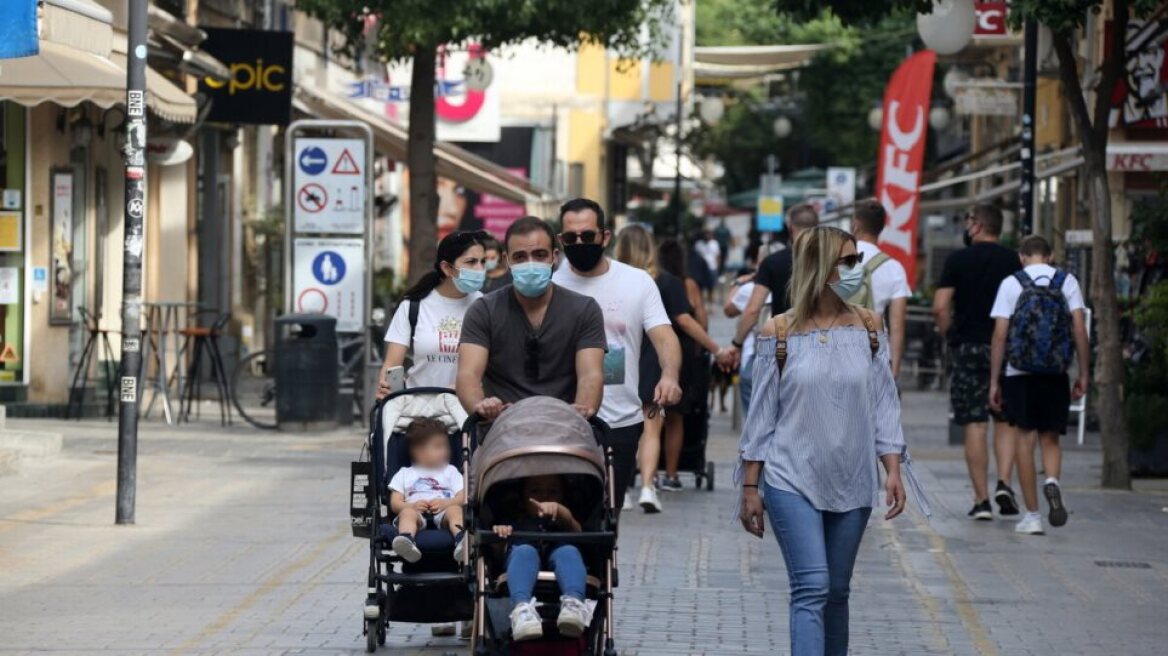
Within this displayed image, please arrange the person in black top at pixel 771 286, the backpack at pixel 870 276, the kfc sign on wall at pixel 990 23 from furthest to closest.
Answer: the kfc sign on wall at pixel 990 23, the person in black top at pixel 771 286, the backpack at pixel 870 276

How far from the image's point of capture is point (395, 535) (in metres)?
8.46

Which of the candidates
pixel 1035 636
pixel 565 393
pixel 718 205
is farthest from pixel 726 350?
pixel 718 205

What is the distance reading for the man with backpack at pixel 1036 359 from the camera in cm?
1317

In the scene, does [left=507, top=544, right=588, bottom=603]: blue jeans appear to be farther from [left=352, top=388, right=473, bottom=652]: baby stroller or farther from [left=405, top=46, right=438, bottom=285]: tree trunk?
[left=405, top=46, right=438, bottom=285]: tree trunk

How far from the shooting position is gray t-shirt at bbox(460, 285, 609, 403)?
8062mm

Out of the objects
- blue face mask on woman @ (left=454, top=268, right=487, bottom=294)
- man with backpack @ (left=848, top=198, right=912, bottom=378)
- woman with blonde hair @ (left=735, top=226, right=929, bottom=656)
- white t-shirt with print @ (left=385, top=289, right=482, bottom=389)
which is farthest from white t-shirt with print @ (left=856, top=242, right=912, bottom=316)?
woman with blonde hair @ (left=735, top=226, right=929, bottom=656)

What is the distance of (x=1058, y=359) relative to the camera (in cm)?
1319

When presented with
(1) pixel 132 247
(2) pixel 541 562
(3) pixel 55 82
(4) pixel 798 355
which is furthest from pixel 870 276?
(3) pixel 55 82

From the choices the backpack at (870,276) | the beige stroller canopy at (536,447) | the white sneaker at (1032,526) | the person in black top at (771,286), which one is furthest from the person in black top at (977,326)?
the beige stroller canopy at (536,447)

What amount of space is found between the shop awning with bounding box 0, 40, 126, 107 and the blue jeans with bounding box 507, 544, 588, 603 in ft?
30.9

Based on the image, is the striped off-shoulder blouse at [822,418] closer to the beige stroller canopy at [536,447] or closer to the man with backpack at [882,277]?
the beige stroller canopy at [536,447]

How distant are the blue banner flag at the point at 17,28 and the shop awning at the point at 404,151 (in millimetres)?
14175

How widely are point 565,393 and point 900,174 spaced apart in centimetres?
1415

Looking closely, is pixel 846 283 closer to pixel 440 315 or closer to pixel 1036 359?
pixel 440 315
